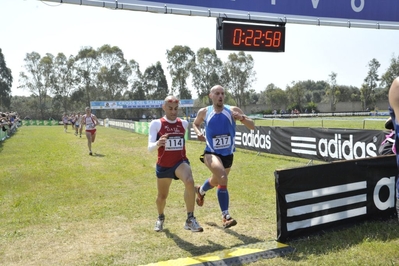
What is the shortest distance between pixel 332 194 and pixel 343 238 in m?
0.61

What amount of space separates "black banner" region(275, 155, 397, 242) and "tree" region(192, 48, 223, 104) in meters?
75.6

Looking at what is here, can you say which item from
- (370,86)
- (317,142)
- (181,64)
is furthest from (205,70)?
(317,142)

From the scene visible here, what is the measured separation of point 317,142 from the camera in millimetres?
12469

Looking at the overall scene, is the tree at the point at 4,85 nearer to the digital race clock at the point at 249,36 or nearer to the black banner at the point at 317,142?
the black banner at the point at 317,142

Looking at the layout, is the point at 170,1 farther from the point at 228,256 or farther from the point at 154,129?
the point at 228,256

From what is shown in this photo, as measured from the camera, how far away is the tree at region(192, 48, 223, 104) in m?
81.1

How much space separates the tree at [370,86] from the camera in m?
81.9

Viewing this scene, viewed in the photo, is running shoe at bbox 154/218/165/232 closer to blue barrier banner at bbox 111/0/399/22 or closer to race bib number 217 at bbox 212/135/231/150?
race bib number 217 at bbox 212/135/231/150

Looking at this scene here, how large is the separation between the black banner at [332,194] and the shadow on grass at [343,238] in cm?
10

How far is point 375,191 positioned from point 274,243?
194cm

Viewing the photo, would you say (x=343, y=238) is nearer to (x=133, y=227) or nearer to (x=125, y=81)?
(x=133, y=227)

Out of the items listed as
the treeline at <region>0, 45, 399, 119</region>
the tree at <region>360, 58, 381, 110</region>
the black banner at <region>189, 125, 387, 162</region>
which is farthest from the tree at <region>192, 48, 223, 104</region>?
the black banner at <region>189, 125, 387, 162</region>

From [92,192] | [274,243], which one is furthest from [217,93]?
[92,192]

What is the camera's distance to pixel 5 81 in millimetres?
85312
